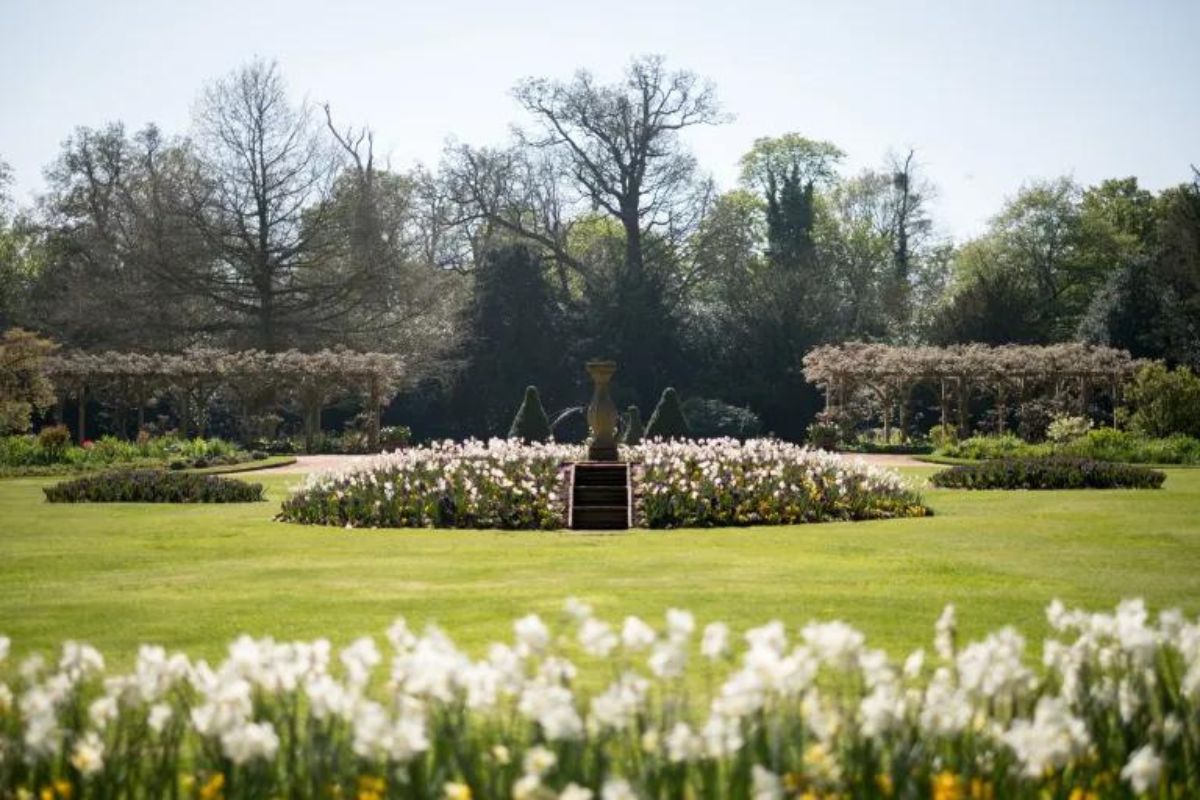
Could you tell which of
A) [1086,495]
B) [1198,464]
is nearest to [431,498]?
[1086,495]

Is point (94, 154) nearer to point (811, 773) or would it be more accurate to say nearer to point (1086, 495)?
point (1086, 495)

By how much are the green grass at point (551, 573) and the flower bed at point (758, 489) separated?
102cm

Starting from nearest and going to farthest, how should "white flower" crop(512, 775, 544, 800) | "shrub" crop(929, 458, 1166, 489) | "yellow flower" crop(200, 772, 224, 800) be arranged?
"white flower" crop(512, 775, 544, 800) < "yellow flower" crop(200, 772, 224, 800) < "shrub" crop(929, 458, 1166, 489)

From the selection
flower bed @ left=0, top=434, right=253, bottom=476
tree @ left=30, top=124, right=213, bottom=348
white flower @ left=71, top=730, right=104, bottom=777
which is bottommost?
white flower @ left=71, top=730, right=104, bottom=777

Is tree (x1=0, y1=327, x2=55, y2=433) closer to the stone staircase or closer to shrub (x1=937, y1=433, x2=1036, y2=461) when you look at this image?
the stone staircase

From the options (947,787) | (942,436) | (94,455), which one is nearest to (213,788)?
(947,787)

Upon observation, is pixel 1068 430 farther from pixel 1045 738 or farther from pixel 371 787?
pixel 371 787

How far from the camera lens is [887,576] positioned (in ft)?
35.8

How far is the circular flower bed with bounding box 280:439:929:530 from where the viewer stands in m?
16.8

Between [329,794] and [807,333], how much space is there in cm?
3988

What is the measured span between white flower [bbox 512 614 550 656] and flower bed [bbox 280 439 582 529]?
1254 cm

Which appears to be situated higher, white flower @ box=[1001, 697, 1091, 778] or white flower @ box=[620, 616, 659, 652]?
white flower @ box=[620, 616, 659, 652]

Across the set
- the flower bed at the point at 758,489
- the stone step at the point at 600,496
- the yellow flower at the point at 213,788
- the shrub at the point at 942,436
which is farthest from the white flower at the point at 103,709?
the shrub at the point at 942,436

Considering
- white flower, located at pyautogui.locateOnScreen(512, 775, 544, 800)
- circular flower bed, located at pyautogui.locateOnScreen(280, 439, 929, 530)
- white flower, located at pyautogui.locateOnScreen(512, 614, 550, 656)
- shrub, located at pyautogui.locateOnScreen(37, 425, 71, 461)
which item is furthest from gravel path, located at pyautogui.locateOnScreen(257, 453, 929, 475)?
white flower, located at pyautogui.locateOnScreen(512, 775, 544, 800)
